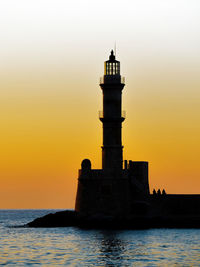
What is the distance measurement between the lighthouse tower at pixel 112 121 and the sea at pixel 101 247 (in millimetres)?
7581

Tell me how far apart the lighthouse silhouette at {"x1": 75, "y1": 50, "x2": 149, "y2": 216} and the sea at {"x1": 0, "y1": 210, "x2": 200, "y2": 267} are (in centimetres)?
303

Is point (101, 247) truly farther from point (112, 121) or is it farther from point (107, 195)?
point (112, 121)

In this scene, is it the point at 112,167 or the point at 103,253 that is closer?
the point at 103,253

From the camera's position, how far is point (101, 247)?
→ 5609 centimetres

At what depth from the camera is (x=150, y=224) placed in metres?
72.7

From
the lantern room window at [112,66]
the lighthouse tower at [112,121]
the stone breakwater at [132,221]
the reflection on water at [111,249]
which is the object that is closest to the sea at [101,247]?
the reflection on water at [111,249]

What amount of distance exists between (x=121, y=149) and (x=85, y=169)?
4.12 meters

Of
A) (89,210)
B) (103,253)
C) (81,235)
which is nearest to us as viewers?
(103,253)

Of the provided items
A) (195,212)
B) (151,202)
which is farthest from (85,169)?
(195,212)

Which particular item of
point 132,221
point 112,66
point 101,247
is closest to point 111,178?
point 132,221

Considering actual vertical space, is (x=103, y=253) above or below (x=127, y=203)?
below

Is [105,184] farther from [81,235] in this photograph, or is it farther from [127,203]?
[81,235]

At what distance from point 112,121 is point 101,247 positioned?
765 inches

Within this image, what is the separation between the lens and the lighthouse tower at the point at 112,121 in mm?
72688
